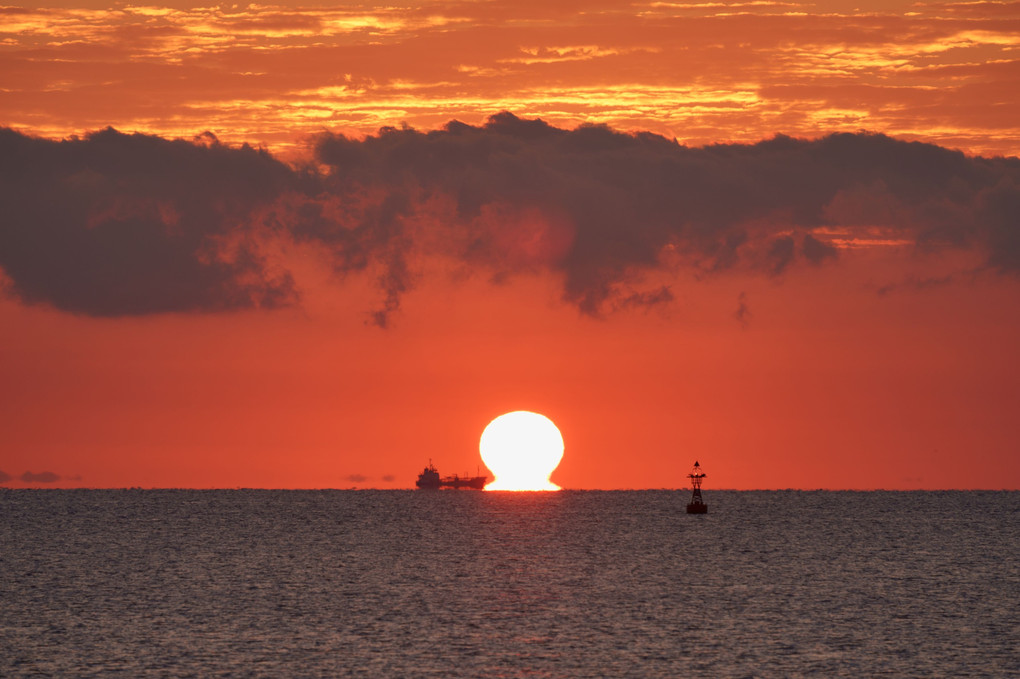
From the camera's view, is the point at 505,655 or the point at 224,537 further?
the point at 224,537

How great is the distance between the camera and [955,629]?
87.4 m

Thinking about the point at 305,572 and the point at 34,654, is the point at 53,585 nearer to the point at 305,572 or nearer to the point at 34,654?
the point at 305,572

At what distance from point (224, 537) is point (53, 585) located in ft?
254

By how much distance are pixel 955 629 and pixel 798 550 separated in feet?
264

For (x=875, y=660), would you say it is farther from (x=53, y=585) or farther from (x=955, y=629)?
(x=53, y=585)

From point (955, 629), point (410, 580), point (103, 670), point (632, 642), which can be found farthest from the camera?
point (410, 580)

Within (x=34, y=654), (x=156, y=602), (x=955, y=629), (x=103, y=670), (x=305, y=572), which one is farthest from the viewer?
(x=305, y=572)

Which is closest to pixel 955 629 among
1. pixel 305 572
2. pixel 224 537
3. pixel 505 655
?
pixel 505 655

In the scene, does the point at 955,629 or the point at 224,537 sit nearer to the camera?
the point at 955,629

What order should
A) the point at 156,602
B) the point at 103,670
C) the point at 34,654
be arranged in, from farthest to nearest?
1. the point at 156,602
2. the point at 34,654
3. the point at 103,670

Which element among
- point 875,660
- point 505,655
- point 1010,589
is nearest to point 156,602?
point 505,655

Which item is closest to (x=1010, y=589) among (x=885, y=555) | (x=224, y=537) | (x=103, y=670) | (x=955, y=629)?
(x=955, y=629)

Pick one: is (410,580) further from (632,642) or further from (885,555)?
(885,555)

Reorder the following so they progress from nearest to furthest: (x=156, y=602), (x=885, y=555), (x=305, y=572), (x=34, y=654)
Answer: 1. (x=34, y=654)
2. (x=156, y=602)
3. (x=305, y=572)
4. (x=885, y=555)
